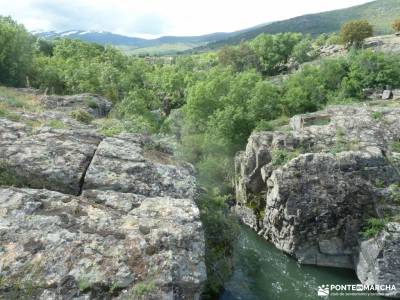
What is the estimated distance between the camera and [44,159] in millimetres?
10516

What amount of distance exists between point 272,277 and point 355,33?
81768 mm

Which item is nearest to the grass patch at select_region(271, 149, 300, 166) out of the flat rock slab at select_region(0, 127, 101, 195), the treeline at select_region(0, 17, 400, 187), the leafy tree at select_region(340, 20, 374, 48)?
the treeline at select_region(0, 17, 400, 187)

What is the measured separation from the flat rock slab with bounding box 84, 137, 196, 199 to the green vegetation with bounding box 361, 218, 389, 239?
1603 cm

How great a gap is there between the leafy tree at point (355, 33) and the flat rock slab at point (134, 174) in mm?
87656

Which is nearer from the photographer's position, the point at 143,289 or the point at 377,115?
the point at 143,289

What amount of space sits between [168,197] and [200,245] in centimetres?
210

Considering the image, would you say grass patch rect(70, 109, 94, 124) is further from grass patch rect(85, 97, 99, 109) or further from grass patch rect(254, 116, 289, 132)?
grass patch rect(254, 116, 289, 132)

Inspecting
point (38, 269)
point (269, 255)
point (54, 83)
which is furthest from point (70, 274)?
point (54, 83)

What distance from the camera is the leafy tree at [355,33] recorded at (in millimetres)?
87938

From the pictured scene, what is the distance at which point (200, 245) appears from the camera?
28.1ft

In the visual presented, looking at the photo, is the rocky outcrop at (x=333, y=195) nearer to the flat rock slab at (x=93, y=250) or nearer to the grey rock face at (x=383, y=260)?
the grey rock face at (x=383, y=260)

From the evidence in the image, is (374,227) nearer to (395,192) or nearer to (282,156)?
(395,192)

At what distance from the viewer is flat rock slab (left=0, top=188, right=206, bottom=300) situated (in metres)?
6.91

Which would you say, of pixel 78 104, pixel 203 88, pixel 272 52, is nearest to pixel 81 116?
pixel 78 104
